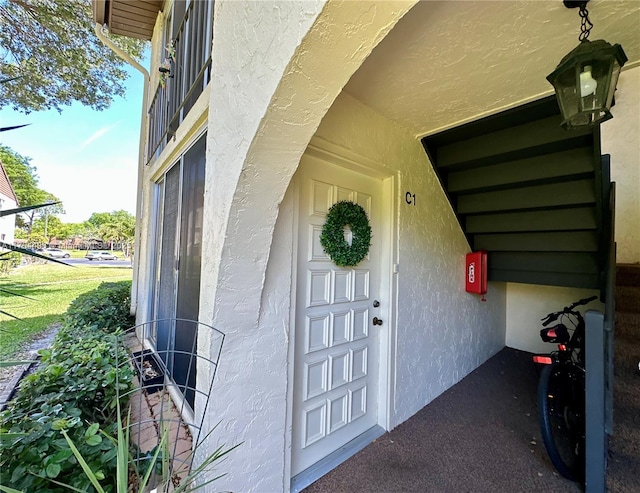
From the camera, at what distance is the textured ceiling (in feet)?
4.18

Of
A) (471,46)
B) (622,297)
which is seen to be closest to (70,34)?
(471,46)

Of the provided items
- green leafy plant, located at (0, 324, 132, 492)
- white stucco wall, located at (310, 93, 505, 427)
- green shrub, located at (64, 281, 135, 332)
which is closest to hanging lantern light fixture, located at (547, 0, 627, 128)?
white stucco wall, located at (310, 93, 505, 427)

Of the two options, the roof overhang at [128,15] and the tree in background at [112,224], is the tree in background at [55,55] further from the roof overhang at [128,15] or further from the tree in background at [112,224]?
the tree in background at [112,224]

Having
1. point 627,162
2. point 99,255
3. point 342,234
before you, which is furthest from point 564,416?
point 99,255

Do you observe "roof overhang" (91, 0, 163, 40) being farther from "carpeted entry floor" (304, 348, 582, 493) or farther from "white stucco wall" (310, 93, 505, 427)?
"carpeted entry floor" (304, 348, 582, 493)

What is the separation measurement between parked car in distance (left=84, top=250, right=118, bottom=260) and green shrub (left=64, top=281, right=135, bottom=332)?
9059 millimetres

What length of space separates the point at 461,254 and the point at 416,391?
1.58 metres

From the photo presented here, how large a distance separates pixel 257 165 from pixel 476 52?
1.38m

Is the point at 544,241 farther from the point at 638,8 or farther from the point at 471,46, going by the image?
the point at 471,46

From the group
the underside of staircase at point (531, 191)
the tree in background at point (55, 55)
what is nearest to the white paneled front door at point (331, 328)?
the underside of staircase at point (531, 191)

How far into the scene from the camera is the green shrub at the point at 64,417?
99cm

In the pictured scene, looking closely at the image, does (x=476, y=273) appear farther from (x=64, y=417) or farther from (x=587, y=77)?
(x=64, y=417)

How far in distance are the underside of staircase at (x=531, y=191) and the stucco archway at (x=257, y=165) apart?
179cm

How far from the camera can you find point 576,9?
1244 millimetres
